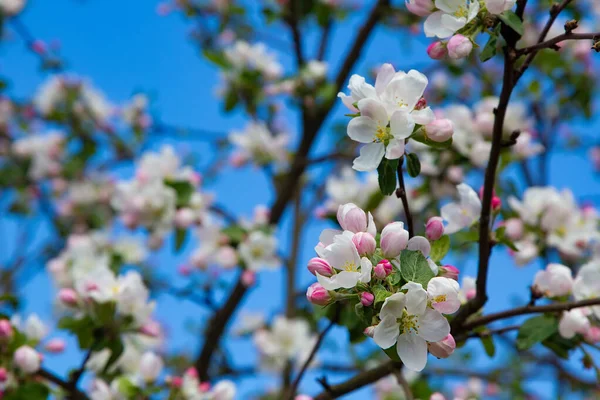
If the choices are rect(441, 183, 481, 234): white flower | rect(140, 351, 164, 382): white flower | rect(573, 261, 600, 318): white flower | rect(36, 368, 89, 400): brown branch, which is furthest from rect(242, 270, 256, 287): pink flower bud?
rect(573, 261, 600, 318): white flower

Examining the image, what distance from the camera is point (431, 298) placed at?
2.77ft

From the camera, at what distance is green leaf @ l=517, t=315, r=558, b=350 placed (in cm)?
121

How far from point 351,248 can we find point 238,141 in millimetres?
2400

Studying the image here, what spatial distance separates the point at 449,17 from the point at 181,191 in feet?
5.05

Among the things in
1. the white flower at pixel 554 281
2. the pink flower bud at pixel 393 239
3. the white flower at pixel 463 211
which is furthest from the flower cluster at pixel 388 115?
the white flower at pixel 554 281

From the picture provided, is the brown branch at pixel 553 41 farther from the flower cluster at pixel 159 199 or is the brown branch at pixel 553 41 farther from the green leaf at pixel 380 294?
the flower cluster at pixel 159 199

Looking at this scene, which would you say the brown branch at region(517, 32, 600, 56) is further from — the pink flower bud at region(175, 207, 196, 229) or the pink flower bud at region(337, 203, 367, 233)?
the pink flower bud at region(175, 207, 196, 229)

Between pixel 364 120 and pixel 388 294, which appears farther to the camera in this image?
pixel 364 120

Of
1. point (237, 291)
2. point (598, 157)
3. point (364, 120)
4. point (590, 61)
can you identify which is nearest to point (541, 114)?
point (590, 61)

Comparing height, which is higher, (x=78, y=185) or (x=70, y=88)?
(x=70, y=88)

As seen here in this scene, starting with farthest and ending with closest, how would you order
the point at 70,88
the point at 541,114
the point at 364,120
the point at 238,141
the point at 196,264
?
1. the point at 70,88
2. the point at 541,114
3. the point at 238,141
4. the point at 196,264
5. the point at 364,120

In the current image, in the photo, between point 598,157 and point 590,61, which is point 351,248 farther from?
point 598,157

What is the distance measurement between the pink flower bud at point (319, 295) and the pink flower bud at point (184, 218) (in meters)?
1.48

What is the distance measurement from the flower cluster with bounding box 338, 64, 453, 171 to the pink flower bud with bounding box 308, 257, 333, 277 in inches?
6.8
